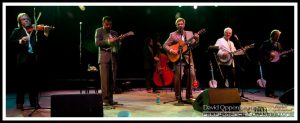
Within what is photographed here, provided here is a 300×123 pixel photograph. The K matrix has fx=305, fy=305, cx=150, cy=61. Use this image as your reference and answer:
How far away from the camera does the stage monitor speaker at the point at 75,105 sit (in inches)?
173

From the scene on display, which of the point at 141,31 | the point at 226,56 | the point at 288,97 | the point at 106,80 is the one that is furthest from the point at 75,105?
the point at 141,31

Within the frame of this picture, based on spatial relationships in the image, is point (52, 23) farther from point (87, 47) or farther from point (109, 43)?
point (109, 43)

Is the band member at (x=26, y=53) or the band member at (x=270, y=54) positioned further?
the band member at (x=270, y=54)

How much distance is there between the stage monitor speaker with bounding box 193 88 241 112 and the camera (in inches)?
201

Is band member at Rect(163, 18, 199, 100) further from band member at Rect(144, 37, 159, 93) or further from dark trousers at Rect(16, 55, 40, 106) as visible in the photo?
band member at Rect(144, 37, 159, 93)

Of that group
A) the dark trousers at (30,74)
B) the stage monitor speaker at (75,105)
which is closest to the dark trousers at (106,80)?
the dark trousers at (30,74)

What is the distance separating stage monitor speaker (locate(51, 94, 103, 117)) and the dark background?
6.40 metres

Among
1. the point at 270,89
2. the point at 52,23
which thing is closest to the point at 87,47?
the point at 52,23

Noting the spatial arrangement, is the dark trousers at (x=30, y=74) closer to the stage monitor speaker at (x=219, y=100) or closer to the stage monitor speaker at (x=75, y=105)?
the stage monitor speaker at (x=75, y=105)

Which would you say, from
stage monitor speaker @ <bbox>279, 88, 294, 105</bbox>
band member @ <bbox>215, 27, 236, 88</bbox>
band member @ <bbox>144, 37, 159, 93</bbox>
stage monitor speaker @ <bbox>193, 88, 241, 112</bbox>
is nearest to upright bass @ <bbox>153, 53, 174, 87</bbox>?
band member @ <bbox>144, 37, 159, 93</bbox>

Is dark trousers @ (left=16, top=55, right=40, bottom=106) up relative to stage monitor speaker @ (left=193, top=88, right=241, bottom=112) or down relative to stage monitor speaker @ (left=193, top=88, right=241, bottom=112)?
up

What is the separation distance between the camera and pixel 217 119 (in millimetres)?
4410

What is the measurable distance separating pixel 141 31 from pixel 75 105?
7861 millimetres

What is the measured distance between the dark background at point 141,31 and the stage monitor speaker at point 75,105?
6399 mm
